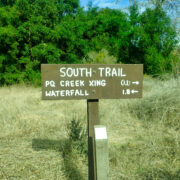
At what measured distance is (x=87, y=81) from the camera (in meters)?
2.15

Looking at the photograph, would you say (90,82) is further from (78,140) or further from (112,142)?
(112,142)

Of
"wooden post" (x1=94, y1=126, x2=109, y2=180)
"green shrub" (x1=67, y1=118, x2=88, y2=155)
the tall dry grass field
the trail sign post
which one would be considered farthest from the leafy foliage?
"wooden post" (x1=94, y1=126, x2=109, y2=180)

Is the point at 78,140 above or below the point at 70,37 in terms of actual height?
below

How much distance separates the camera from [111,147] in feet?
10.5

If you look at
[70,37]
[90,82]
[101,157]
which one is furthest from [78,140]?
[70,37]

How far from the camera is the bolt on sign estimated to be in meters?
2.12

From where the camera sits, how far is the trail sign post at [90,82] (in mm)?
2123

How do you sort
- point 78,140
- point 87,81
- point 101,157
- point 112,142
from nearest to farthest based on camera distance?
1. point 101,157
2. point 87,81
3. point 78,140
4. point 112,142

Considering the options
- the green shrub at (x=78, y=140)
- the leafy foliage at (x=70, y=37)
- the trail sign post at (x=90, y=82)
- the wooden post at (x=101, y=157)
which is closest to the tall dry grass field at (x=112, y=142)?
the green shrub at (x=78, y=140)

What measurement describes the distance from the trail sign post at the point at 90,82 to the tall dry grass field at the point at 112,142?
70 centimetres

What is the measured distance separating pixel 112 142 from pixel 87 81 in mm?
1605

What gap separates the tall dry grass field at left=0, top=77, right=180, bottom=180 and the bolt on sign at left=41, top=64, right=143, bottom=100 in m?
1.00

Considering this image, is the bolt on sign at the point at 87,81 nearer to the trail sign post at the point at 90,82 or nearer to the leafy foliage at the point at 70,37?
the trail sign post at the point at 90,82

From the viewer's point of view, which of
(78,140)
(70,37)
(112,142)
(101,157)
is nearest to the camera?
(101,157)
